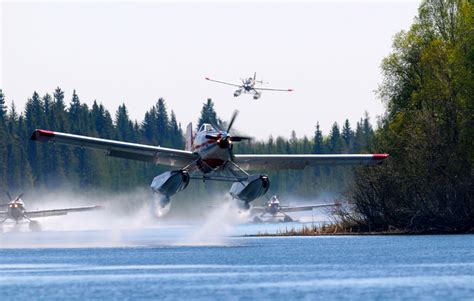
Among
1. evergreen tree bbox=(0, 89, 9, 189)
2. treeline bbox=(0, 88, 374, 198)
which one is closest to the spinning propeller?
treeline bbox=(0, 88, 374, 198)

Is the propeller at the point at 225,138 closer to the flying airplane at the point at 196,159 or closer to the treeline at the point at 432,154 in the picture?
the flying airplane at the point at 196,159

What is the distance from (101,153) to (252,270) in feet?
299

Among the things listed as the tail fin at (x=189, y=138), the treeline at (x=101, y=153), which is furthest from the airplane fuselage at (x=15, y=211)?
the tail fin at (x=189, y=138)

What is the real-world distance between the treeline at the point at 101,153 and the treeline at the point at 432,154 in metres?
55.4

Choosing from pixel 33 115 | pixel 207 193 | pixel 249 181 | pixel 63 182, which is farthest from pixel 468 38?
pixel 33 115

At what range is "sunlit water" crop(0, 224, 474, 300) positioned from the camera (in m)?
34.1

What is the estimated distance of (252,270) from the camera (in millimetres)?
41469

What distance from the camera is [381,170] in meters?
60.6

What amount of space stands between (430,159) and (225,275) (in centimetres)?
2197

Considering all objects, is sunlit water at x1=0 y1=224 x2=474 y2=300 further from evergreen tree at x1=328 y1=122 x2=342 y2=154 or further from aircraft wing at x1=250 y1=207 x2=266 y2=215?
evergreen tree at x1=328 y1=122 x2=342 y2=154

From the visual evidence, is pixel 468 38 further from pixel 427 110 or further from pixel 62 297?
pixel 62 297

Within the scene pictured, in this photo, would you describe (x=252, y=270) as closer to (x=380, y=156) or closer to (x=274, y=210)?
(x=380, y=156)

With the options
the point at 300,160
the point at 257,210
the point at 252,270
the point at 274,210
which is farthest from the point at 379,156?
the point at 257,210

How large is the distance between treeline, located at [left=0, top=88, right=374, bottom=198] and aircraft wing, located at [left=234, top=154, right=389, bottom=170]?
5767cm
